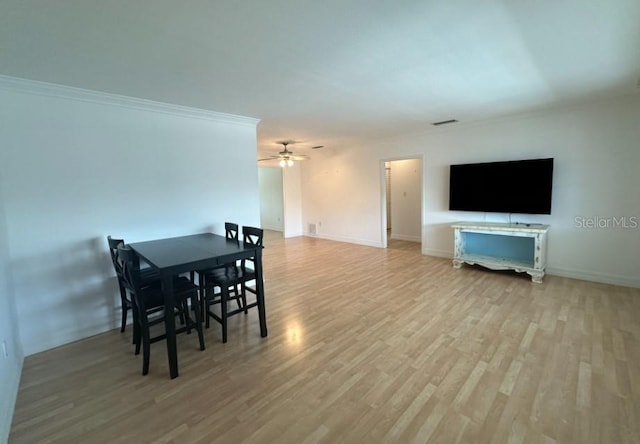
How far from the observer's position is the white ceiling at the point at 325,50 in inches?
66.3

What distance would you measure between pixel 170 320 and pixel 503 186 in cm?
494

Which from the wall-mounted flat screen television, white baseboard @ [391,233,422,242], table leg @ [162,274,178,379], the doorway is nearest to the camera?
table leg @ [162,274,178,379]

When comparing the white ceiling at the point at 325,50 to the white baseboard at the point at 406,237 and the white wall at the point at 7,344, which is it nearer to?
the white wall at the point at 7,344

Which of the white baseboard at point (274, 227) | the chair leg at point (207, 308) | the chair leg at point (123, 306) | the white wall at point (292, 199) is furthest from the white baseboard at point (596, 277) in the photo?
the white baseboard at point (274, 227)

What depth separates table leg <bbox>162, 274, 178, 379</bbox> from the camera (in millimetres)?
2203

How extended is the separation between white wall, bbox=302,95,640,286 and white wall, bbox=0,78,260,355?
13.4 ft

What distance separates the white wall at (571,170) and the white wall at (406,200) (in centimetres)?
147

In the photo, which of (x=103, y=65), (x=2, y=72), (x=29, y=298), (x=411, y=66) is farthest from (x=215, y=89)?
(x=29, y=298)

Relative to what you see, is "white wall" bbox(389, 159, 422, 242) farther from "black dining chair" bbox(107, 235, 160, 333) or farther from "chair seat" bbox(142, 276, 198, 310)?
"black dining chair" bbox(107, 235, 160, 333)

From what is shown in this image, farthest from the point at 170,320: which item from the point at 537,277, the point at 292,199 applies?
the point at 292,199

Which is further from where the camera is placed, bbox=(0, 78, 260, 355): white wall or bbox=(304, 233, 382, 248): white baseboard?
bbox=(304, 233, 382, 248): white baseboard

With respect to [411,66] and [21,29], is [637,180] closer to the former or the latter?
[411,66]

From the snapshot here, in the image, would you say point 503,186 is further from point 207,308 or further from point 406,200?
point 207,308

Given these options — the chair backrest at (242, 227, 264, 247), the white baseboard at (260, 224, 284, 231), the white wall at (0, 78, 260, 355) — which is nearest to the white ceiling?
the white wall at (0, 78, 260, 355)
